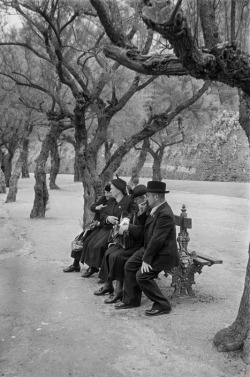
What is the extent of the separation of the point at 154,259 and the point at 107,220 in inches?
65.0

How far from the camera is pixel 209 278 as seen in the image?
788 centimetres

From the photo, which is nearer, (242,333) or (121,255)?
(242,333)

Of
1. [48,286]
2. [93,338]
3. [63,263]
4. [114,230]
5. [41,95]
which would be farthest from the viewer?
[41,95]

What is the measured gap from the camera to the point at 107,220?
7.40 metres

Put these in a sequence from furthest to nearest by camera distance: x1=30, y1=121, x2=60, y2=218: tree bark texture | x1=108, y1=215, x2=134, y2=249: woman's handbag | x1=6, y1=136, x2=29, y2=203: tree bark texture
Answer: x1=6, y1=136, x2=29, y2=203: tree bark texture, x1=30, y1=121, x2=60, y2=218: tree bark texture, x1=108, y1=215, x2=134, y2=249: woman's handbag

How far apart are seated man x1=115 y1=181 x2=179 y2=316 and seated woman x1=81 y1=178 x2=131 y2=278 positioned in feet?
3.75

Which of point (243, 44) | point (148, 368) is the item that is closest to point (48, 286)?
point (148, 368)

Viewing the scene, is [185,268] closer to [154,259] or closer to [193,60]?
[154,259]

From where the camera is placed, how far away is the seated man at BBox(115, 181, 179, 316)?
586cm

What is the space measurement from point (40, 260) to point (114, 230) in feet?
Answer: 10.1

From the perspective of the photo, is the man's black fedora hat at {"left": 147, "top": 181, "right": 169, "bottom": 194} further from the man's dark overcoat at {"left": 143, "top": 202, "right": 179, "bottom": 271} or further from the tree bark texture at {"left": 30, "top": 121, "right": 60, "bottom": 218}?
the tree bark texture at {"left": 30, "top": 121, "right": 60, "bottom": 218}

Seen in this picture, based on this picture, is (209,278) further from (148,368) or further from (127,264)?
(148,368)

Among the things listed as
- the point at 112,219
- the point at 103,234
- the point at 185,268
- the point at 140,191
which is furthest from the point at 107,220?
the point at 185,268

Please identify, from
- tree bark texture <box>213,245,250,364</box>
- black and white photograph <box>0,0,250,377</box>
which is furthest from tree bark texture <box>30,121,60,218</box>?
tree bark texture <box>213,245,250,364</box>
